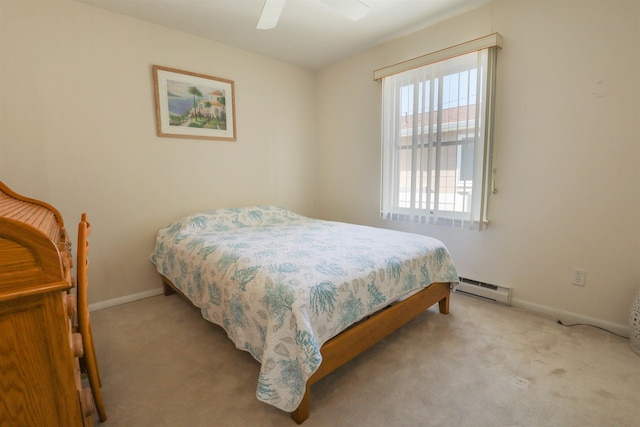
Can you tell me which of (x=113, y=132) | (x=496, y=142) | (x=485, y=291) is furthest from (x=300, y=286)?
(x=113, y=132)

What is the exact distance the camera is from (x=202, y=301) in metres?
1.92

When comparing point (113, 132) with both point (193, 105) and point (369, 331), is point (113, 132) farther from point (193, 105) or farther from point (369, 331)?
point (369, 331)

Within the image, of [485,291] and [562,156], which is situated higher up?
[562,156]

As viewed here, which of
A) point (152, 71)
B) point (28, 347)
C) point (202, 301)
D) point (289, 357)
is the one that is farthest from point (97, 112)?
point (289, 357)

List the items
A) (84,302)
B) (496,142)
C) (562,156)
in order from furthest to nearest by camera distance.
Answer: (496,142), (562,156), (84,302)

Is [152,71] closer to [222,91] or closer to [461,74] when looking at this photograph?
[222,91]

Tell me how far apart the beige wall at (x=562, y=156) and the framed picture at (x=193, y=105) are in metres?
2.01

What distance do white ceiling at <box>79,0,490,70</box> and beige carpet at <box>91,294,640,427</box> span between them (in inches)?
92.6

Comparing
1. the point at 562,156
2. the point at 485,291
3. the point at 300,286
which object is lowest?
the point at 485,291

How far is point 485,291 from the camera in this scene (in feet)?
8.25

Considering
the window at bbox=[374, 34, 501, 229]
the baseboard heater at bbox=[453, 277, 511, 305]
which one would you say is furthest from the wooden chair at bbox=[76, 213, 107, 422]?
the window at bbox=[374, 34, 501, 229]

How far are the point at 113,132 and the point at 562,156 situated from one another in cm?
346

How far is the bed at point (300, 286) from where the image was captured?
1264 mm

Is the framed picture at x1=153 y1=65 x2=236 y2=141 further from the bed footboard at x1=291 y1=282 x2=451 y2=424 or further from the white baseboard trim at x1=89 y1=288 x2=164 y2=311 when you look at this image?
the bed footboard at x1=291 y1=282 x2=451 y2=424
